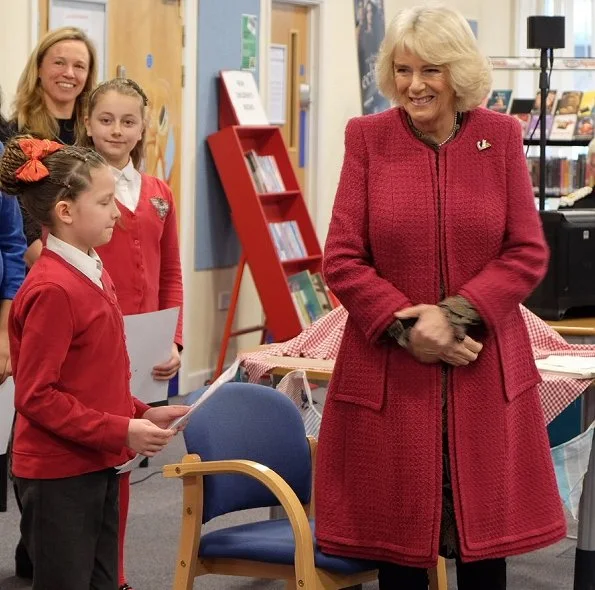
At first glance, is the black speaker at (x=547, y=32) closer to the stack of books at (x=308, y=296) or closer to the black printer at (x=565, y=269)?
the stack of books at (x=308, y=296)

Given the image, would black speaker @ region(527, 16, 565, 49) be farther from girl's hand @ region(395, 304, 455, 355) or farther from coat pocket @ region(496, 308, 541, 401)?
girl's hand @ region(395, 304, 455, 355)

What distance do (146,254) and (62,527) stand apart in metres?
1.16

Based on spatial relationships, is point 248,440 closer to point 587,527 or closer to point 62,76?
point 587,527

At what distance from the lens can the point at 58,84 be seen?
3.84m

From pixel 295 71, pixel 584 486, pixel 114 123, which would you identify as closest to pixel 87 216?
pixel 114 123

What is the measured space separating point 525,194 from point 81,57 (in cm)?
189

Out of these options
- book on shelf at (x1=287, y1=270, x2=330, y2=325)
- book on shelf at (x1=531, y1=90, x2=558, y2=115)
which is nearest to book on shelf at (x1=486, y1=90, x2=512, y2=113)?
book on shelf at (x1=531, y1=90, x2=558, y2=115)

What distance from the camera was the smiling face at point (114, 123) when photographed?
3.35 m

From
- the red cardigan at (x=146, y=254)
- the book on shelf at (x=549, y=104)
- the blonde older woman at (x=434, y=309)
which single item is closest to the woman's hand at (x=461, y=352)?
the blonde older woman at (x=434, y=309)

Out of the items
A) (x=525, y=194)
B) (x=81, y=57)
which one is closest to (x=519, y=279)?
(x=525, y=194)

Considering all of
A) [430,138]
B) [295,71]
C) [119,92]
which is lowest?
[430,138]

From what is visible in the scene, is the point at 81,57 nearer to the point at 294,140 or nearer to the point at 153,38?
the point at 153,38

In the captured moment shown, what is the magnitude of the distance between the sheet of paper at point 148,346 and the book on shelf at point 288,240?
3.81 m

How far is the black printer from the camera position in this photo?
4.39 meters
